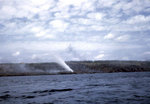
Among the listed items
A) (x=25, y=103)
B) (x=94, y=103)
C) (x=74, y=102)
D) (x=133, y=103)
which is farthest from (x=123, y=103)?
(x=25, y=103)

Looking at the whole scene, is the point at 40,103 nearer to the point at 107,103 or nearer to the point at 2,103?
the point at 2,103

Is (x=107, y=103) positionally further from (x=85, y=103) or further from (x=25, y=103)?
(x=25, y=103)

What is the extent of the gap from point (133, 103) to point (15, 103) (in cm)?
1947

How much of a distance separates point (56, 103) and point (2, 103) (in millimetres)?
9793

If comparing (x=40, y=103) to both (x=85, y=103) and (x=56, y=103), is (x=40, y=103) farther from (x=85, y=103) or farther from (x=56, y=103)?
(x=85, y=103)

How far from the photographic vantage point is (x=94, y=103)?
90.4ft

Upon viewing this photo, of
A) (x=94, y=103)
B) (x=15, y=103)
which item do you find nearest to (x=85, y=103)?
(x=94, y=103)

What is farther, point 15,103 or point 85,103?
point 15,103

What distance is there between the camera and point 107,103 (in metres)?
27.2

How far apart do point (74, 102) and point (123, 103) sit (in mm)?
7887

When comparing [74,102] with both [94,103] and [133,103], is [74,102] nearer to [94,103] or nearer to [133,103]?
[94,103]

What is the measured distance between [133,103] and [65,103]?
10699 mm

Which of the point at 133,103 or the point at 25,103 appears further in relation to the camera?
the point at 25,103

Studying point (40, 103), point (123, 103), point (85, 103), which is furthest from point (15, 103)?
point (123, 103)
